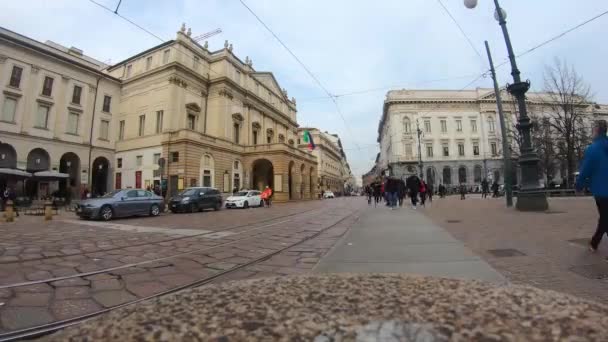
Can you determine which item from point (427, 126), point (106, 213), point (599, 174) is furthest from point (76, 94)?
point (427, 126)

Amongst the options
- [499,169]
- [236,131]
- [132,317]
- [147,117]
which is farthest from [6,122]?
[499,169]

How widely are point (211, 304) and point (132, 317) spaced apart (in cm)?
26

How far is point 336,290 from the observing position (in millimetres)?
1373

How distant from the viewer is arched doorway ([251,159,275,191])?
4306 cm

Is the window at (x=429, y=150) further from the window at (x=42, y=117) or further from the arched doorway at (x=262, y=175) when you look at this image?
the window at (x=42, y=117)

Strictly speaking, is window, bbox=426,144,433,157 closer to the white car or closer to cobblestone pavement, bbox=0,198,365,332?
the white car

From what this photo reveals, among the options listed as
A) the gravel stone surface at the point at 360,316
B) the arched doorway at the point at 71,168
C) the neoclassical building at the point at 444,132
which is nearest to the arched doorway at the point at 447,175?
the neoclassical building at the point at 444,132

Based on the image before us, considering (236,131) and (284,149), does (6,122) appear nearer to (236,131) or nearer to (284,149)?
(236,131)

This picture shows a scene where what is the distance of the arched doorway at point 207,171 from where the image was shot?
31.6 metres

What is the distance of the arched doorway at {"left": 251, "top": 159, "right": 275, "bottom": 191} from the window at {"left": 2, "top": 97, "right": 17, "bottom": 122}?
24.3 metres

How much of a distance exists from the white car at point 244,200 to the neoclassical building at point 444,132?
124 ft

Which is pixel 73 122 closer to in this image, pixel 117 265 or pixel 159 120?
pixel 159 120

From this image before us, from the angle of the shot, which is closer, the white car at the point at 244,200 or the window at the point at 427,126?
the white car at the point at 244,200

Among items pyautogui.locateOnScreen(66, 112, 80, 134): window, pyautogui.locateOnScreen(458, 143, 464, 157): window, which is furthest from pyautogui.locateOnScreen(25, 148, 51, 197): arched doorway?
pyautogui.locateOnScreen(458, 143, 464, 157): window
